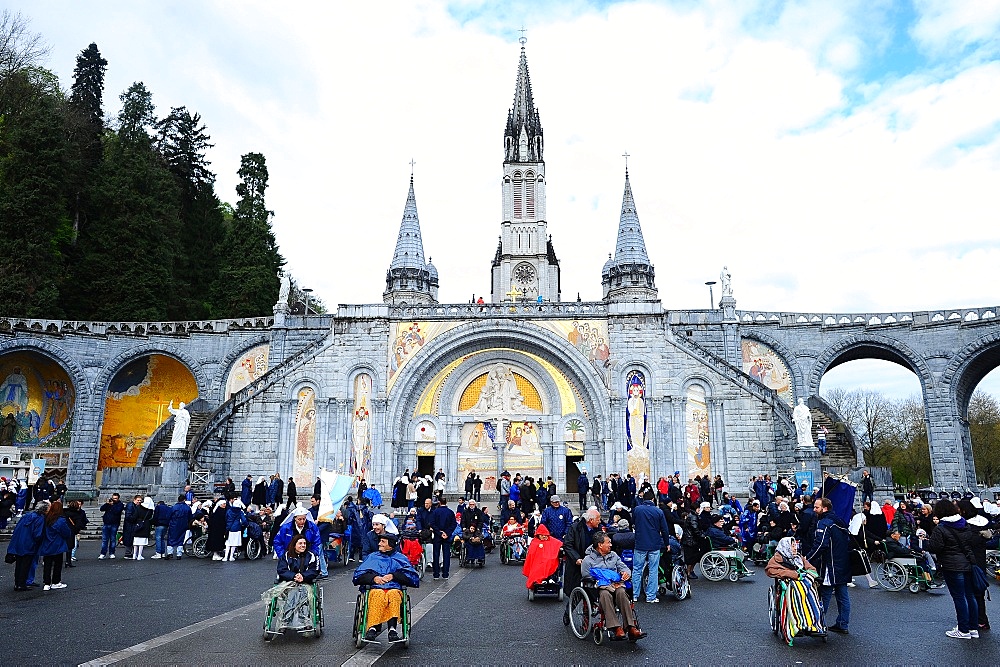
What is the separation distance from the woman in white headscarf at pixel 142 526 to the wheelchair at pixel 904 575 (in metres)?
14.7

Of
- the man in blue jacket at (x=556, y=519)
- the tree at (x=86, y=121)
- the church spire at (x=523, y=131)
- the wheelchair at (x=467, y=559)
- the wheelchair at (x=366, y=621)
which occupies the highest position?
the church spire at (x=523, y=131)

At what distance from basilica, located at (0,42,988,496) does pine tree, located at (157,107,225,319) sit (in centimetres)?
752

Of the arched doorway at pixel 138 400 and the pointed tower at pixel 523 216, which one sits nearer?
the arched doorway at pixel 138 400

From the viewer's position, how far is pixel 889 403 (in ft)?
173

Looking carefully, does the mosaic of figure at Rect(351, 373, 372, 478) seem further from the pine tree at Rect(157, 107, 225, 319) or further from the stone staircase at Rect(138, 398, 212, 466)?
the pine tree at Rect(157, 107, 225, 319)

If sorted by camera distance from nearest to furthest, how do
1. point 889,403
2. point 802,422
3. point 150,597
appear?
point 150,597 < point 802,422 < point 889,403

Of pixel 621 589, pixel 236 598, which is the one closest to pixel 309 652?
pixel 621 589

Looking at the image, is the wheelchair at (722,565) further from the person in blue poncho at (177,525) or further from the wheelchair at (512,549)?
the person in blue poncho at (177,525)

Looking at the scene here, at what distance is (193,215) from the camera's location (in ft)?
141

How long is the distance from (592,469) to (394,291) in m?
25.4

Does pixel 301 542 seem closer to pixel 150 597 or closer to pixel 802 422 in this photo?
pixel 150 597

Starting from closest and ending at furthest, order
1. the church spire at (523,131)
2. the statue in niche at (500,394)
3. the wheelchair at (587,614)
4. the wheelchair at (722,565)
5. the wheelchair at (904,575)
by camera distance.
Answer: the wheelchair at (587,614) < the wheelchair at (904,575) < the wheelchair at (722,565) < the statue in niche at (500,394) < the church spire at (523,131)

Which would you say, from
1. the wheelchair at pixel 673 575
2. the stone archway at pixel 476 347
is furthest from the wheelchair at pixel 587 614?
the stone archway at pixel 476 347

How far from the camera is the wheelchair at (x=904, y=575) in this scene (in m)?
10.8
